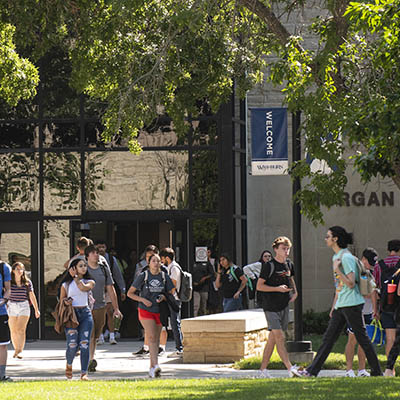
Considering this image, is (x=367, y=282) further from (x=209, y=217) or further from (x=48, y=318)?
(x=48, y=318)

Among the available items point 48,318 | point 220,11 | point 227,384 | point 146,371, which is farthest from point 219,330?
point 48,318

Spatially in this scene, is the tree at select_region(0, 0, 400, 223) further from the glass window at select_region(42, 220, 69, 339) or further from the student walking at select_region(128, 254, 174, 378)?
the glass window at select_region(42, 220, 69, 339)

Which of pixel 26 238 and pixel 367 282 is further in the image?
pixel 26 238

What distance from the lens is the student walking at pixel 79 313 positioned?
14000 mm

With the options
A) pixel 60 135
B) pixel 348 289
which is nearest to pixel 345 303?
pixel 348 289

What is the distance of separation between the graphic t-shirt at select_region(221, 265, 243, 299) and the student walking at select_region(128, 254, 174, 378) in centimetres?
522

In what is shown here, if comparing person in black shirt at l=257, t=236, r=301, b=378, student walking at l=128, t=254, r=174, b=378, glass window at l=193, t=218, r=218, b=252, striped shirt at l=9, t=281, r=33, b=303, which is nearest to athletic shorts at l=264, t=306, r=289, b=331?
person in black shirt at l=257, t=236, r=301, b=378

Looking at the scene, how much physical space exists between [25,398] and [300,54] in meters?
6.18

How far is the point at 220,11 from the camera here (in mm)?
18391

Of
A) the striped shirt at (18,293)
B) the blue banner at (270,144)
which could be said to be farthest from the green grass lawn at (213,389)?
the blue banner at (270,144)

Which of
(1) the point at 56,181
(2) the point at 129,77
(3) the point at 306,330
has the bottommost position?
(3) the point at 306,330

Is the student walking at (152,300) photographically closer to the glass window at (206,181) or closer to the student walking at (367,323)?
the student walking at (367,323)

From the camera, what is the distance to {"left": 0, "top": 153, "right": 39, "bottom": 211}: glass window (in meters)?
23.3

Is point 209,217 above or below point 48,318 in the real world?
above
